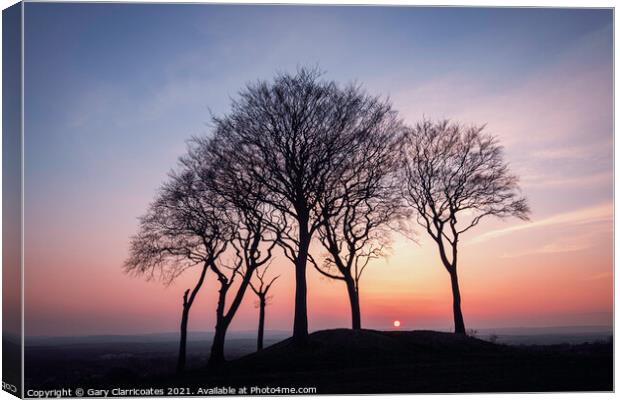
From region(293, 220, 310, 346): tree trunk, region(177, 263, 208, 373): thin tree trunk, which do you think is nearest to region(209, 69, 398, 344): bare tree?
region(293, 220, 310, 346): tree trunk

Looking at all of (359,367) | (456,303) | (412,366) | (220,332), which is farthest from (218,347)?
(456,303)

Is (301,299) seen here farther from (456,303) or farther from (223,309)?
(456,303)

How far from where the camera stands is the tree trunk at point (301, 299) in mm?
30938

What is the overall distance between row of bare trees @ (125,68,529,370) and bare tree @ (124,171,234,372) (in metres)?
0.04

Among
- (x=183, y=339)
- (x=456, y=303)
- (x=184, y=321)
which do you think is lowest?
(x=183, y=339)

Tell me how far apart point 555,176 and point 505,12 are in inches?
212

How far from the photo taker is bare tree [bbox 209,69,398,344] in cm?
3078

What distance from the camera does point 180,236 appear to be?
32.5 m

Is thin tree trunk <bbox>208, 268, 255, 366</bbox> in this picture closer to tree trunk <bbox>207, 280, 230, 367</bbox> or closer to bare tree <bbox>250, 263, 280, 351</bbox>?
tree trunk <bbox>207, 280, 230, 367</bbox>

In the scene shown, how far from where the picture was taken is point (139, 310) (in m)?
29.1

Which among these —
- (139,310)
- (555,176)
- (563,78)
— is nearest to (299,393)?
(139,310)

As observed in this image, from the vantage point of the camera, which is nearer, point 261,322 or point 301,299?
point 301,299

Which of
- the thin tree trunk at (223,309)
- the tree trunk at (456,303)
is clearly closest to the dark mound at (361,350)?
the tree trunk at (456,303)

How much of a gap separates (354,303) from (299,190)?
4.69 meters
